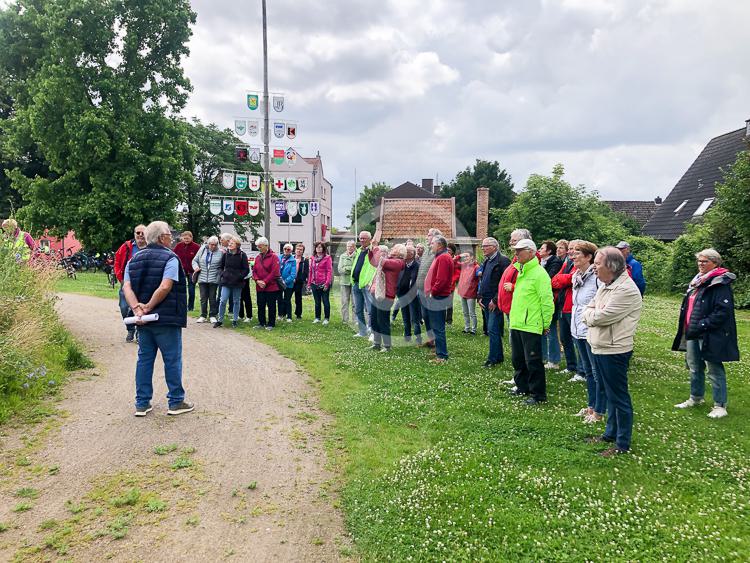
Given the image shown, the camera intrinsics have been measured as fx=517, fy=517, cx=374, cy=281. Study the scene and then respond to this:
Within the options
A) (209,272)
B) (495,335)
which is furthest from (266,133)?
(495,335)

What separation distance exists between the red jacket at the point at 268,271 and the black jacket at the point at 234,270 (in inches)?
11.1

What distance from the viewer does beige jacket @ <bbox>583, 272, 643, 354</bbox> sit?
5070mm

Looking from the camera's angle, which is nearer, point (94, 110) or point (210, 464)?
point (210, 464)

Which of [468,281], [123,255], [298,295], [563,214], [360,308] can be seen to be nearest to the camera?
[123,255]

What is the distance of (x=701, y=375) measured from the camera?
22.3 ft

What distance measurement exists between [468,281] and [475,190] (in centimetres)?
4135

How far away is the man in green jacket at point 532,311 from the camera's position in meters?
6.62

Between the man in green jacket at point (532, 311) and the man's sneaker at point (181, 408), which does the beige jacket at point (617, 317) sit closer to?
the man in green jacket at point (532, 311)

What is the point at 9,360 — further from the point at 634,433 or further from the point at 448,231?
the point at 448,231

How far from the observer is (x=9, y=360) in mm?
6305

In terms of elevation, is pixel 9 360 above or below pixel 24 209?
below

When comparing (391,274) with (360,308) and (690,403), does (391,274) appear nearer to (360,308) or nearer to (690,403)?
(360,308)

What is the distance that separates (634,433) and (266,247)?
912 cm

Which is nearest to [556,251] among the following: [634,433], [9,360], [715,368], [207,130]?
[715,368]
